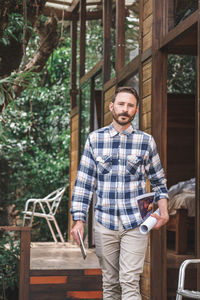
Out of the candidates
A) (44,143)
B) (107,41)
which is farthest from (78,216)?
(44,143)

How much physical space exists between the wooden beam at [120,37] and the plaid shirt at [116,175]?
270 centimetres

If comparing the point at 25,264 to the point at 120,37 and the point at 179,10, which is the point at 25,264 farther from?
the point at 120,37

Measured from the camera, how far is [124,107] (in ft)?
10.4

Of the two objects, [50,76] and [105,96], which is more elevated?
[50,76]

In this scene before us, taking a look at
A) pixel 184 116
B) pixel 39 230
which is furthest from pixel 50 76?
pixel 184 116

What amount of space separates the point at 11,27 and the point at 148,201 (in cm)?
299

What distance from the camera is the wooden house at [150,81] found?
4.43 meters

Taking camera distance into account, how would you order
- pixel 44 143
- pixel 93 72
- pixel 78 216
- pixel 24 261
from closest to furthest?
1. pixel 78 216
2. pixel 24 261
3. pixel 93 72
4. pixel 44 143

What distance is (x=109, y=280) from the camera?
10.5 feet

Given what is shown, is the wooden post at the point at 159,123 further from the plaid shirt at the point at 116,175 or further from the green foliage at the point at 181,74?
the green foliage at the point at 181,74

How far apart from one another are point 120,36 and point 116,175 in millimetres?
3012

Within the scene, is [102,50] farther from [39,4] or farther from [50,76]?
[50,76]

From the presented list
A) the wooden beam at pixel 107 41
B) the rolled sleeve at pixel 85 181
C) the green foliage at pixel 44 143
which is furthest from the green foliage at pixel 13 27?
the green foliage at pixel 44 143

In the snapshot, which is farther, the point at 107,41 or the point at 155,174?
the point at 107,41
